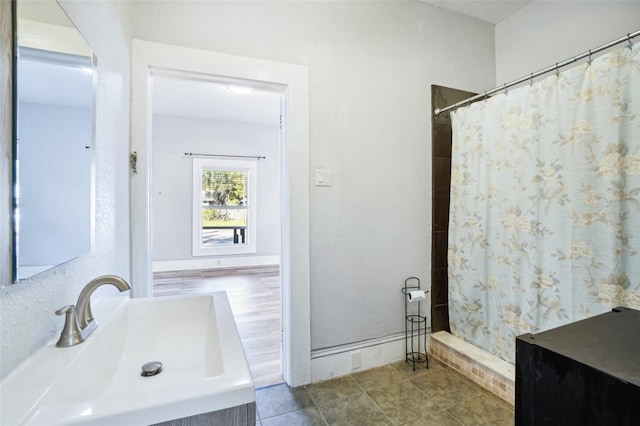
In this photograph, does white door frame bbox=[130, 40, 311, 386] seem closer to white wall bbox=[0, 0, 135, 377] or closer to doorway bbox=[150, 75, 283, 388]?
white wall bbox=[0, 0, 135, 377]

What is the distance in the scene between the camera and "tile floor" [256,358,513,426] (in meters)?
1.63

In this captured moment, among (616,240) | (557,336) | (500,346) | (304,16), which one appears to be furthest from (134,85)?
(500,346)

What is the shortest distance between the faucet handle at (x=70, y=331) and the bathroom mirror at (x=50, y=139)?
0.12 meters

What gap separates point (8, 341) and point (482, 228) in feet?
7.44

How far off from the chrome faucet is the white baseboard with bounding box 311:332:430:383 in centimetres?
139

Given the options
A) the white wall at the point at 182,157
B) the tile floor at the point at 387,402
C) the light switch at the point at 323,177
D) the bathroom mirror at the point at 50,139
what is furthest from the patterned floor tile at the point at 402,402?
the white wall at the point at 182,157

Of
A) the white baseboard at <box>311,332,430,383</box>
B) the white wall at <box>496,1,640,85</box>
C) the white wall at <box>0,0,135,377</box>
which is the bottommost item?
the white baseboard at <box>311,332,430,383</box>

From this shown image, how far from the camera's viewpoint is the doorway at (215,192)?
441cm

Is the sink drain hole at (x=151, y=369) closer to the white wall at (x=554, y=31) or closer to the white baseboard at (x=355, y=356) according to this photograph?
the white baseboard at (x=355, y=356)

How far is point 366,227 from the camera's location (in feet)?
6.99

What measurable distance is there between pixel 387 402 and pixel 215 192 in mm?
4661

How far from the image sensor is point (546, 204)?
1.73 meters

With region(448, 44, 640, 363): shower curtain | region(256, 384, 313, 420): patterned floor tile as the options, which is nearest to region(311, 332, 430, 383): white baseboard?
region(256, 384, 313, 420): patterned floor tile

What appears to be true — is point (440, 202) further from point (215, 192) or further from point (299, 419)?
point (215, 192)
